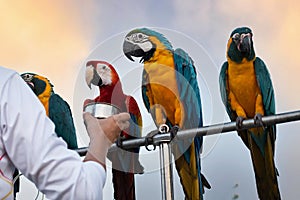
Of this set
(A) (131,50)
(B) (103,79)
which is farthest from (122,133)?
(A) (131,50)

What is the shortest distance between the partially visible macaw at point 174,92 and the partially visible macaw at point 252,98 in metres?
0.11

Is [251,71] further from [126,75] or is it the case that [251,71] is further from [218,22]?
[126,75]

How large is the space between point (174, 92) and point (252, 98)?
26 cm

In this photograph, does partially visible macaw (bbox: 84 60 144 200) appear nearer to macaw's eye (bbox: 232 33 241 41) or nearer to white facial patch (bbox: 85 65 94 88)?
white facial patch (bbox: 85 65 94 88)

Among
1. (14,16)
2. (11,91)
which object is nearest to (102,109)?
(11,91)

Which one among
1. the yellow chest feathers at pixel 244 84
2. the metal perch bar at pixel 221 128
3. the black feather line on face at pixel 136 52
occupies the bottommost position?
the metal perch bar at pixel 221 128

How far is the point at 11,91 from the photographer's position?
32cm

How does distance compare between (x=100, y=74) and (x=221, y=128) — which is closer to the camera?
(x=221, y=128)

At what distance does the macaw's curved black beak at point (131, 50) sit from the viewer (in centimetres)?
174

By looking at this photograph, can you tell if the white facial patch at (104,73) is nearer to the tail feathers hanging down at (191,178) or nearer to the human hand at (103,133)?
the tail feathers hanging down at (191,178)

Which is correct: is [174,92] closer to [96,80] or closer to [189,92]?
[189,92]

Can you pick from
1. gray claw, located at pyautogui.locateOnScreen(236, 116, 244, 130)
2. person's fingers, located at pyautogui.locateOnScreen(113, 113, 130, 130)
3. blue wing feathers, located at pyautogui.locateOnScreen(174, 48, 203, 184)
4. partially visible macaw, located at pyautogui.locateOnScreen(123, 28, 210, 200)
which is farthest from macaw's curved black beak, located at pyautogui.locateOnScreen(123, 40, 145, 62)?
person's fingers, located at pyautogui.locateOnScreen(113, 113, 130, 130)

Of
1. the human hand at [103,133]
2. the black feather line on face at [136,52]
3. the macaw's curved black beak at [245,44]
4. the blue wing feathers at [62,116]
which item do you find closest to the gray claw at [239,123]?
the macaw's curved black beak at [245,44]

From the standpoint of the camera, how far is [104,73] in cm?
194
